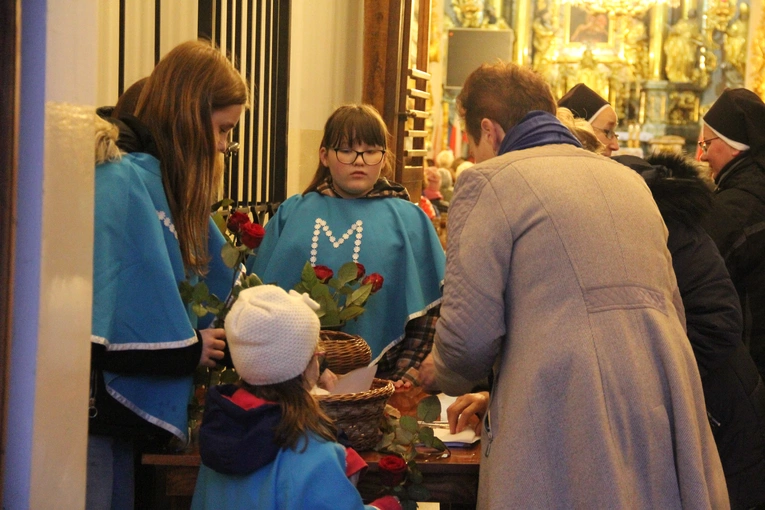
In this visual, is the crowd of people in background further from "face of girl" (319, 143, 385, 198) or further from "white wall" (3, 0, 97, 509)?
"face of girl" (319, 143, 385, 198)

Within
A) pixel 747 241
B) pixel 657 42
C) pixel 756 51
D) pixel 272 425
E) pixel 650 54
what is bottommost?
pixel 272 425

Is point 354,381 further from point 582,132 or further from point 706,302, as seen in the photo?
point 582,132

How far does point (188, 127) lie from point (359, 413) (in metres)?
0.76

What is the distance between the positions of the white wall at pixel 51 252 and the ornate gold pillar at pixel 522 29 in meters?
17.4

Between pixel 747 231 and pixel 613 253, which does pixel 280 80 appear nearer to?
pixel 747 231

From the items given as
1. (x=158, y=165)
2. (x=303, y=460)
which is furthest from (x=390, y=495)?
(x=158, y=165)

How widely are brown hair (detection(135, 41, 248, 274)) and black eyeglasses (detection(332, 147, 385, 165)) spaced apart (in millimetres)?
767

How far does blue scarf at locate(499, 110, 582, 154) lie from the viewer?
85.3 inches

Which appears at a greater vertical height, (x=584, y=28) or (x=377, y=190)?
(x=584, y=28)

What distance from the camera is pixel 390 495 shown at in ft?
6.70

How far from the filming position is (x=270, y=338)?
1.79m

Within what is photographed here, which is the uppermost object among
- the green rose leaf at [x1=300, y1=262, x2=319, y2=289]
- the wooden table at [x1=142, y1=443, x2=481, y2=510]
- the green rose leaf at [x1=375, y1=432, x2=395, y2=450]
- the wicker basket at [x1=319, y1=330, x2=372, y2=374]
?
the green rose leaf at [x1=300, y1=262, x2=319, y2=289]

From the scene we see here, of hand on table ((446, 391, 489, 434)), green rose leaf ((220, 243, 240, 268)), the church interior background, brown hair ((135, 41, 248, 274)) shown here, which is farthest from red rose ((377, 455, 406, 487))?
the church interior background

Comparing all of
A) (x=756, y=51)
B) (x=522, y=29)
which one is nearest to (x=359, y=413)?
(x=756, y=51)
